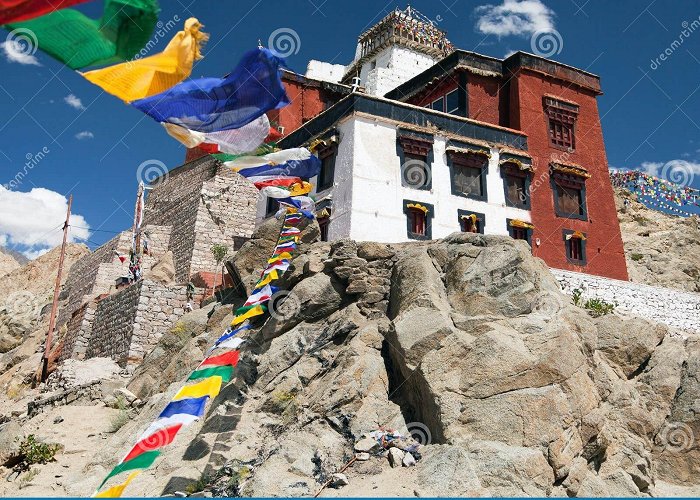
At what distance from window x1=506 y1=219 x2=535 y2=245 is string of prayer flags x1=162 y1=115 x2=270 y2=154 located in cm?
1123

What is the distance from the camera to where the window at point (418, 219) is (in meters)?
23.0

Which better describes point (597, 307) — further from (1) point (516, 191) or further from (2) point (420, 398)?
(2) point (420, 398)

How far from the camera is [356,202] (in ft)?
74.1

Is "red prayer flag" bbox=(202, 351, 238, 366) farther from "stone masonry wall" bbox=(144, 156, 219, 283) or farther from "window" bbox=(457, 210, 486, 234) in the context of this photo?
"stone masonry wall" bbox=(144, 156, 219, 283)

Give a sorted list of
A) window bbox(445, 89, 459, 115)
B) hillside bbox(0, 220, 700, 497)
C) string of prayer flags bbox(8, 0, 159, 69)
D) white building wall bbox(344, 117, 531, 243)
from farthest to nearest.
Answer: window bbox(445, 89, 459, 115)
white building wall bbox(344, 117, 531, 243)
hillside bbox(0, 220, 700, 497)
string of prayer flags bbox(8, 0, 159, 69)

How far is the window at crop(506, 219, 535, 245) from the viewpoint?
24766mm

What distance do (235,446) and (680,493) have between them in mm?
10894

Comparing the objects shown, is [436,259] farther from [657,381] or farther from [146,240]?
[146,240]

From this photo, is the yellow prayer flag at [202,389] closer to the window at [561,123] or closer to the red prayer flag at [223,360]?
the red prayer flag at [223,360]

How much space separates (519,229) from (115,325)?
17.0m

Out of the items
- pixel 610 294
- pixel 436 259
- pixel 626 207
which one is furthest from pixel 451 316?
pixel 626 207

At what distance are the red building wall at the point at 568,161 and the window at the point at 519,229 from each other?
256mm

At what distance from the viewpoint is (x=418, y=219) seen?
925 inches

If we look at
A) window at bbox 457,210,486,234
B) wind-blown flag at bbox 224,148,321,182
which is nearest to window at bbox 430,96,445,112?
window at bbox 457,210,486,234
